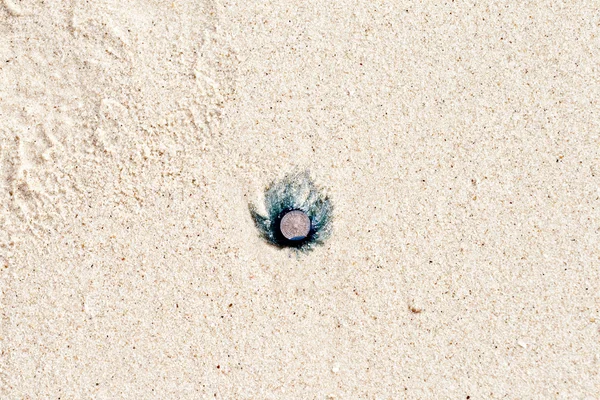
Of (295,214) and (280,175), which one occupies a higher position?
(280,175)

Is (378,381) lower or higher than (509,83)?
lower

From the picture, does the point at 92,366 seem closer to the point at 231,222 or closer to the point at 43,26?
the point at 231,222

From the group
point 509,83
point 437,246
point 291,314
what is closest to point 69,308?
point 291,314

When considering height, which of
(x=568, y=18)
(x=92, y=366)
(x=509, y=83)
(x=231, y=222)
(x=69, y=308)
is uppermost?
(x=568, y=18)
